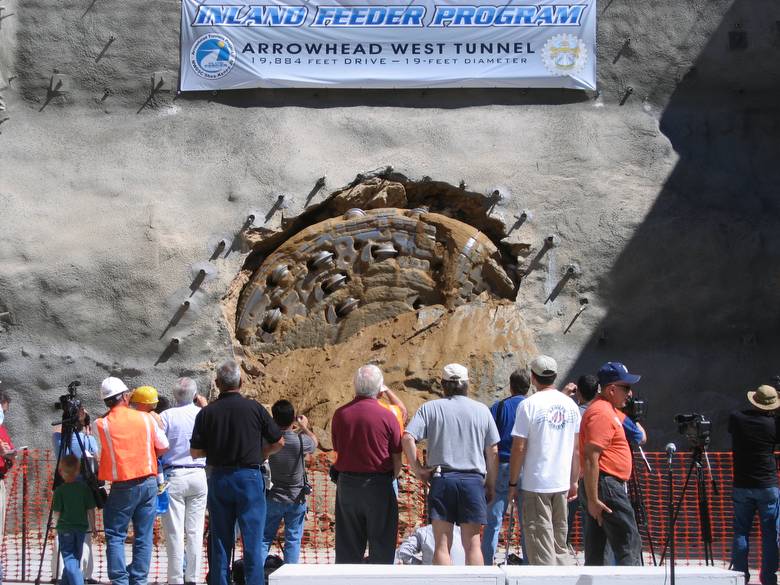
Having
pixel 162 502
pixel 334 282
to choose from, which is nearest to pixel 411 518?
pixel 334 282

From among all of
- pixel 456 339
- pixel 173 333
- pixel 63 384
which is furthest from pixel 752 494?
pixel 63 384

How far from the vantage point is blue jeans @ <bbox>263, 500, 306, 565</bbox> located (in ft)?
23.8

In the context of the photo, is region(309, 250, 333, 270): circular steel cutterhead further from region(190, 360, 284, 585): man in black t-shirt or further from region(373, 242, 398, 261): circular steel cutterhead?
region(190, 360, 284, 585): man in black t-shirt

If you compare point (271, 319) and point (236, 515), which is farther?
point (271, 319)

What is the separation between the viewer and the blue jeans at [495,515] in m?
7.36

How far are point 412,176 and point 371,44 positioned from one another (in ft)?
5.63

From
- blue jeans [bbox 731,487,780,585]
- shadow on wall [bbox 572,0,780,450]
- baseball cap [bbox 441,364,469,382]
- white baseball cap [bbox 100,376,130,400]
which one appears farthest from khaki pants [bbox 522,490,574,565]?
shadow on wall [bbox 572,0,780,450]

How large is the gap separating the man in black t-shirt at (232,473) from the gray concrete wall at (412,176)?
5.05 meters

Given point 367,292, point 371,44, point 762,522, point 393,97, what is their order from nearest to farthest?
point 762,522 < point 367,292 < point 371,44 < point 393,97

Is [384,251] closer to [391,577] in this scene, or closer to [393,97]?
[393,97]

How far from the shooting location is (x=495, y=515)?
744 centimetres

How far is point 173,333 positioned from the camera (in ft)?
37.8

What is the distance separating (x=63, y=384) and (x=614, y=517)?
281 inches

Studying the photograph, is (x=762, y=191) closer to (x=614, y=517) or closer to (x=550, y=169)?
(x=550, y=169)
